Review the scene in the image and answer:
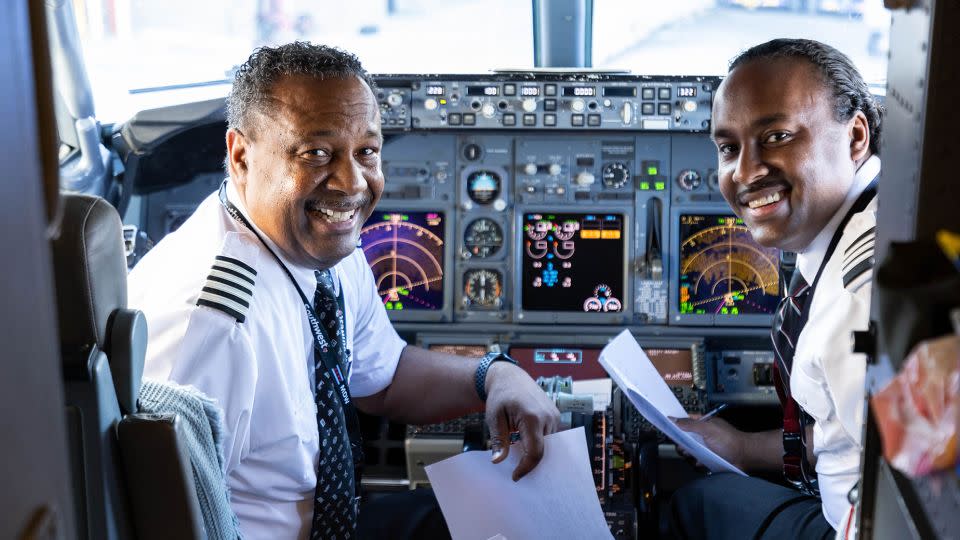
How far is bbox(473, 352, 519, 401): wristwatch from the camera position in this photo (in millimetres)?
2398

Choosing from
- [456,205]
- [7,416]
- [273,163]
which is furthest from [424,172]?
[7,416]

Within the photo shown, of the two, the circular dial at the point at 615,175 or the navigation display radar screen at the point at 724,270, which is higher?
the circular dial at the point at 615,175

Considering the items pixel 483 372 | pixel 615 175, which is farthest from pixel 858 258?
pixel 615 175

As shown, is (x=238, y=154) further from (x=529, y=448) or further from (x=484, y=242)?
(x=484, y=242)

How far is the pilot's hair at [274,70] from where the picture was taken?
6.82 feet

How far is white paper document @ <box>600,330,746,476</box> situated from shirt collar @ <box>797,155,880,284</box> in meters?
0.44

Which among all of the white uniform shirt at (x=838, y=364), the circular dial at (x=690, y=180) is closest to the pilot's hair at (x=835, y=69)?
the white uniform shirt at (x=838, y=364)

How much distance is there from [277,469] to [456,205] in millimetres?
1689

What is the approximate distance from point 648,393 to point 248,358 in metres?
1.02

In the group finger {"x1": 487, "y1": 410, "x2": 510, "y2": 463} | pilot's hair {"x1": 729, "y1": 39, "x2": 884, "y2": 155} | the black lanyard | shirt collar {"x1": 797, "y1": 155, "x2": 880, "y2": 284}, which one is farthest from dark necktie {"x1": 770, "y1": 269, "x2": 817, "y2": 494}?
the black lanyard

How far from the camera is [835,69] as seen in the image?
2.05 meters

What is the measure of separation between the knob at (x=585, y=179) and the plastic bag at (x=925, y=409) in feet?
9.02

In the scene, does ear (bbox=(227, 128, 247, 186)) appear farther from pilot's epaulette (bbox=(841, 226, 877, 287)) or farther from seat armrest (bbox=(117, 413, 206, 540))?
pilot's epaulette (bbox=(841, 226, 877, 287))

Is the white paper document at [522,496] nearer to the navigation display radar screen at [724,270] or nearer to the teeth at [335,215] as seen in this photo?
the teeth at [335,215]
